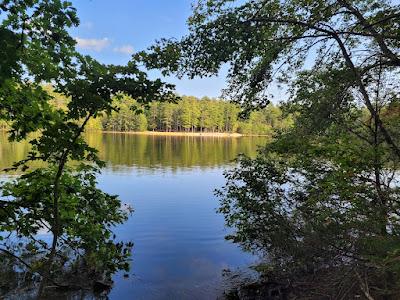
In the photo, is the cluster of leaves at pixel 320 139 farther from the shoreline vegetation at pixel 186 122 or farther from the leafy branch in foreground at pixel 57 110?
the shoreline vegetation at pixel 186 122

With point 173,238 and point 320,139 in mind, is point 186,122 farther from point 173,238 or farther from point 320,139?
point 320,139

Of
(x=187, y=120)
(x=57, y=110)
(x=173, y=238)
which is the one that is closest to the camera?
(x=57, y=110)

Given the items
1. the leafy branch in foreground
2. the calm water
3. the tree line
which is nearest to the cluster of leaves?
the leafy branch in foreground

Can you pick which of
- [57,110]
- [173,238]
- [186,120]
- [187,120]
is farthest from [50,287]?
[187,120]

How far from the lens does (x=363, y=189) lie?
287 inches

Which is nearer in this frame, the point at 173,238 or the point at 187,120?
the point at 173,238

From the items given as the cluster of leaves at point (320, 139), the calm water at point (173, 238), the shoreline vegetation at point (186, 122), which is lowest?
the calm water at point (173, 238)

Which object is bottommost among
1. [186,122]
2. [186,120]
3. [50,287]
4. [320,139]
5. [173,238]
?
[173,238]

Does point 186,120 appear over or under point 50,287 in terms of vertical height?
over

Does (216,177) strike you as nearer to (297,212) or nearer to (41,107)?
(297,212)

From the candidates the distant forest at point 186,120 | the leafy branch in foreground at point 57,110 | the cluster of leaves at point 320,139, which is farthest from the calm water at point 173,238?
the distant forest at point 186,120

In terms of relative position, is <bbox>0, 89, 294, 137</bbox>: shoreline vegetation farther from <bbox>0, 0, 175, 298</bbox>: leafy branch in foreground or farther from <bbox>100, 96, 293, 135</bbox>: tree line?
<bbox>0, 0, 175, 298</bbox>: leafy branch in foreground

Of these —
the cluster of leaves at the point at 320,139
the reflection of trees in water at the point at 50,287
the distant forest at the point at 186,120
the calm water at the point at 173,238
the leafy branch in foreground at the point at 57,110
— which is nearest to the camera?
the leafy branch in foreground at the point at 57,110

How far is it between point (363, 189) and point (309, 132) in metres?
1.54
